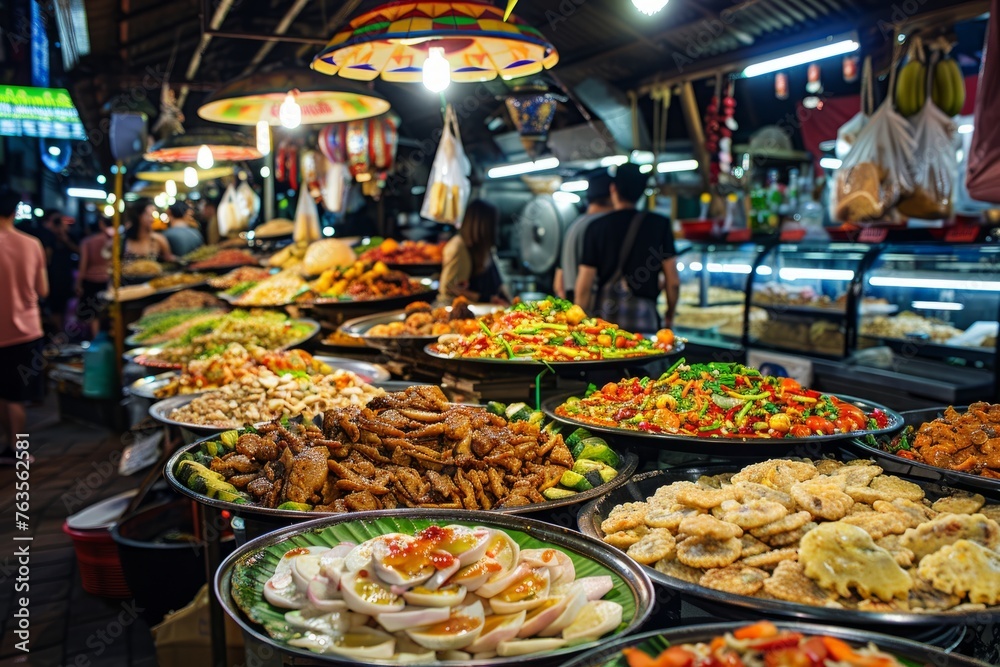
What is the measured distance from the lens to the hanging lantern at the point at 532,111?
5688mm

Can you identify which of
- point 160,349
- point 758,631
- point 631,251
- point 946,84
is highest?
point 946,84

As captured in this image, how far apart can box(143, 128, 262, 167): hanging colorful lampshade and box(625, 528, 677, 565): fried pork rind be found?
537 cm

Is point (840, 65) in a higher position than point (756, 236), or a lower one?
higher

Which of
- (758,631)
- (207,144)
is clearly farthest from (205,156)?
(758,631)

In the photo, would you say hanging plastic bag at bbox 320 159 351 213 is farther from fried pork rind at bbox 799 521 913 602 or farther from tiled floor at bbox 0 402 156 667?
fried pork rind at bbox 799 521 913 602

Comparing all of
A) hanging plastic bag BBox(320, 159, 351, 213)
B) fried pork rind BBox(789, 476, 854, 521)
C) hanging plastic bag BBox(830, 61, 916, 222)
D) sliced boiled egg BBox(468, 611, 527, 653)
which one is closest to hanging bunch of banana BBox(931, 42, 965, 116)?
hanging plastic bag BBox(830, 61, 916, 222)

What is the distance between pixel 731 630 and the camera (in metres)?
1.21

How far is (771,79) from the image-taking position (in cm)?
1083

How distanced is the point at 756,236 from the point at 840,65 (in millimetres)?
4500

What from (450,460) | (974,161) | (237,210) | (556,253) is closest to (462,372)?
(450,460)

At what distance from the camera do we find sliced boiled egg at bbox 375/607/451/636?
123 centimetres

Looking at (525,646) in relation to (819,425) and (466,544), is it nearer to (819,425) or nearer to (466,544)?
(466,544)

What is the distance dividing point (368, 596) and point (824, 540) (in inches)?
38.0

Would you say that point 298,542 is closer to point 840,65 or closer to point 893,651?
point 893,651
